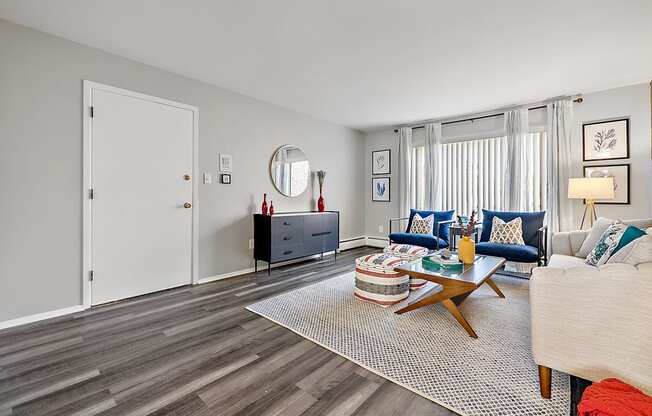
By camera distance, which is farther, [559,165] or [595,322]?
[559,165]

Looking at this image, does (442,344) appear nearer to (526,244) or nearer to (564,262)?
(564,262)

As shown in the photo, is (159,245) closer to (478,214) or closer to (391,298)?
(391,298)

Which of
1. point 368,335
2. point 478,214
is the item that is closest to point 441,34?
point 368,335

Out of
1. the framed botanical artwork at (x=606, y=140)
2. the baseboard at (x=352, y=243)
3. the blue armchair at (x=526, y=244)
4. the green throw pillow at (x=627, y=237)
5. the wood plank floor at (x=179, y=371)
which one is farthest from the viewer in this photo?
the baseboard at (x=352, y=243)

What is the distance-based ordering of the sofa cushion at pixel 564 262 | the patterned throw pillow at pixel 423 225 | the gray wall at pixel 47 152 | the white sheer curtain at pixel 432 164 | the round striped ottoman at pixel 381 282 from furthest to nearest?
the white sheer curtain at pixel 432 164 < the patterned throw pillow at pixel 423 225 < the round striped ottoman at pixel 381 282 < the sofa cushion at pixel 564 262 < the gray wall at pixel 47 152

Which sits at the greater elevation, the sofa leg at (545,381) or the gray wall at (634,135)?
the gray wall at (634,135)

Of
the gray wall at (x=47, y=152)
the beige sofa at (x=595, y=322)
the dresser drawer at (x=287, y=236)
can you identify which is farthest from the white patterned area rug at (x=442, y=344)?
the gray wall at (x=47, y=152)

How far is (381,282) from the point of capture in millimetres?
2711

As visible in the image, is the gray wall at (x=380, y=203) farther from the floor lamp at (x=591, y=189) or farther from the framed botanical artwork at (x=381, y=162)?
the floor lamp at (x=591, y=189)

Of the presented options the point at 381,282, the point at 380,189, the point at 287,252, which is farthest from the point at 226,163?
the point at 380,189

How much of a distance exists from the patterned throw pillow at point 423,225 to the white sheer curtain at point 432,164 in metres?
0.58

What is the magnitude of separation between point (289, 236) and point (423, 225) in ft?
6.80

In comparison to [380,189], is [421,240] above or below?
below

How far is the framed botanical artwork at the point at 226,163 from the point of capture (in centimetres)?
367
